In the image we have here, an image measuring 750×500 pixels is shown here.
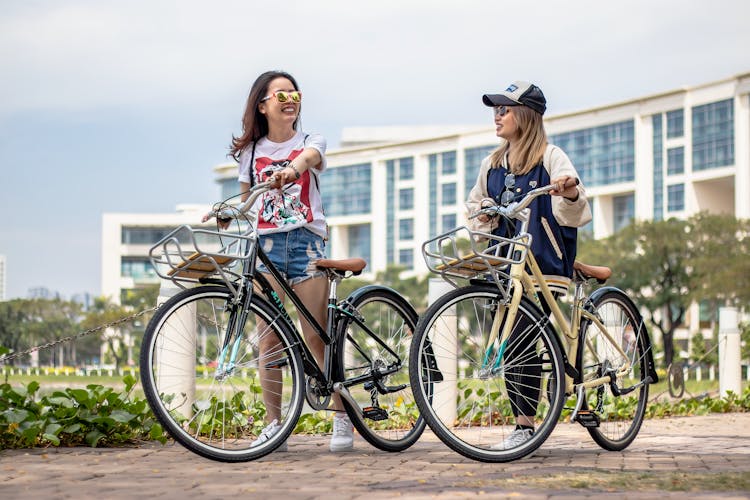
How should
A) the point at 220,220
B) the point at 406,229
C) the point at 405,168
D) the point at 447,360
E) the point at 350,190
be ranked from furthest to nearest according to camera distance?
the point at 350,190, the point at 405,168, the point at 406,229, the point at 447,360, the point at 220,220

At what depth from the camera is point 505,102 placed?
5605mm

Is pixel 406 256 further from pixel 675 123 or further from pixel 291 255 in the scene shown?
pixel 291 255

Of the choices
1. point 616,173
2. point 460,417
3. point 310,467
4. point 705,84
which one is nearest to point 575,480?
point 310,467

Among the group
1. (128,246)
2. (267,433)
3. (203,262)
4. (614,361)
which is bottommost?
(267,433)

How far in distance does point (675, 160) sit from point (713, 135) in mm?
2801

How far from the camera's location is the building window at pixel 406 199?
88312 mm

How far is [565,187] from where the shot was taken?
5219 millimetres

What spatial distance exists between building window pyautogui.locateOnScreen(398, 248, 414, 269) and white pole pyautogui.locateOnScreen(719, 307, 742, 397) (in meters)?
75.8

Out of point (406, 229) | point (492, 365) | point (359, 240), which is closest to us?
→ point (492, 365)

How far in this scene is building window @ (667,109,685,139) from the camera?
68.9m

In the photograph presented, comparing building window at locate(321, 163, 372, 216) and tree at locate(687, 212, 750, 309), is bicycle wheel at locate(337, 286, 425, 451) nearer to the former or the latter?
tree at locate(687, 212, 750, 309)

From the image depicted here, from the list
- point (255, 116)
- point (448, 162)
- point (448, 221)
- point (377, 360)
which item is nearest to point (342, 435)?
point (377, 360)

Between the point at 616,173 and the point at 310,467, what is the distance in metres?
70.5

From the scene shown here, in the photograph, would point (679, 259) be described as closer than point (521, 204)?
No
